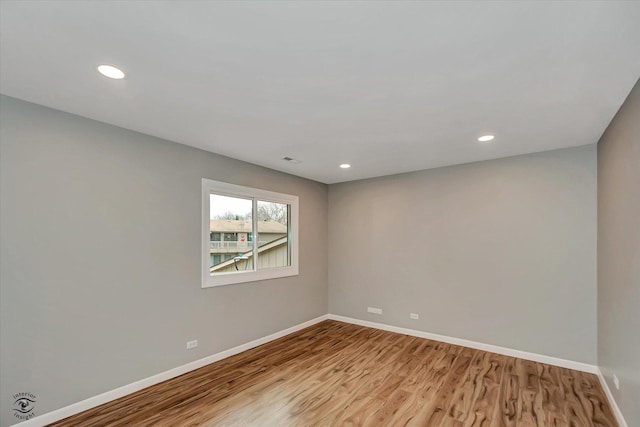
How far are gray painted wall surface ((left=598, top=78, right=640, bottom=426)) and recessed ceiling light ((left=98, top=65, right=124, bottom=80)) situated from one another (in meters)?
3.48

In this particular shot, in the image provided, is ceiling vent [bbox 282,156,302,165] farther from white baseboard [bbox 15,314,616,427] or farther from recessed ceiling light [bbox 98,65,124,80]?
white baseboard [bbox 15,314,616,427]

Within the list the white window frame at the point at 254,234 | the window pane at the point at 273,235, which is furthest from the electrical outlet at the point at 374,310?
the window pane at the point at 273,235

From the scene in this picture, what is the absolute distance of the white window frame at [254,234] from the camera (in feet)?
11.7

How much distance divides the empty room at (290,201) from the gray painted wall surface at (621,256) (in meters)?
0.04

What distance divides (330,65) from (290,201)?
10.4 ft

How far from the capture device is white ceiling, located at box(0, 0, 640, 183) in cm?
142

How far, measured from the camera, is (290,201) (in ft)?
16.0

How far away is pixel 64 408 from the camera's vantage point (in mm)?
2457

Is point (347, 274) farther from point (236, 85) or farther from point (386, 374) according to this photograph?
point (236, 85)

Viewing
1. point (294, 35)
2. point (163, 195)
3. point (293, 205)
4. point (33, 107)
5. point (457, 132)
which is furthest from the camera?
point (293, 205)

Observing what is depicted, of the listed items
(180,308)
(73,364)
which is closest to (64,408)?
(73,364)

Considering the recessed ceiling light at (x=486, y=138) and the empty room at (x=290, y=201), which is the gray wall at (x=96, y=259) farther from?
the recessed ceiling light at (x=486, y=138)

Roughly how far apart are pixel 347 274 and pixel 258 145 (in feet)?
9.82

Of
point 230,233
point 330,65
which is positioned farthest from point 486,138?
point 230,233
